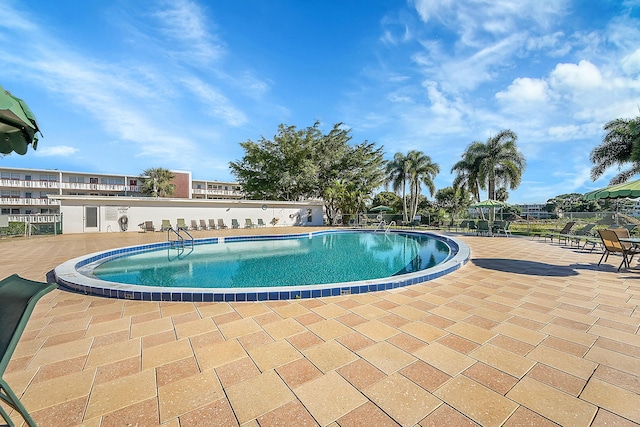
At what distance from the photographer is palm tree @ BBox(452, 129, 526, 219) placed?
58.7ft

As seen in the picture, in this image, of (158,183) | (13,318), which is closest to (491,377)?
(13,318)

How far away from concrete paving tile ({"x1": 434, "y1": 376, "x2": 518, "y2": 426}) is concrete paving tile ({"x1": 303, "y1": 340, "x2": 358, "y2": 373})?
69cm

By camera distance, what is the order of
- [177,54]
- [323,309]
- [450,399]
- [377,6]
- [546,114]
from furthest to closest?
[546,114], [177,54], [377,6], [323,309], [450,399]

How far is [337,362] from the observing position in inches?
83.0

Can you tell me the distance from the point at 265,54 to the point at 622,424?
1364 cm

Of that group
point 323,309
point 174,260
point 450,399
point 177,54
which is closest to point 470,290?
point 323,309

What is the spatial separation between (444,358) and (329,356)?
3.06ft

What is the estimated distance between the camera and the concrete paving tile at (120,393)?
1.62m

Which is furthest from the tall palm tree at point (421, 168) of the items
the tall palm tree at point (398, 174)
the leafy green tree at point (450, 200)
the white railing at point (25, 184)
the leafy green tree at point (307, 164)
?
the white railing at point (25, 184)

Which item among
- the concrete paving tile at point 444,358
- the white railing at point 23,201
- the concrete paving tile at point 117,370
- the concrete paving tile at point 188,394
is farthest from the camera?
the white railing at point 23,201

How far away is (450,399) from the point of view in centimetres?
169

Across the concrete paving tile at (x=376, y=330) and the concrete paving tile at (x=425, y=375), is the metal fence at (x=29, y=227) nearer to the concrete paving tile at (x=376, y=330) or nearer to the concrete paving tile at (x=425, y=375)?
the concrete paving tile at (x=376, y=330)

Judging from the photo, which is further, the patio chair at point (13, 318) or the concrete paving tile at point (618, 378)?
the concrete paving tile at point (618, 378)

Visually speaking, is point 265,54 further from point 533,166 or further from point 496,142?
point 533,166
